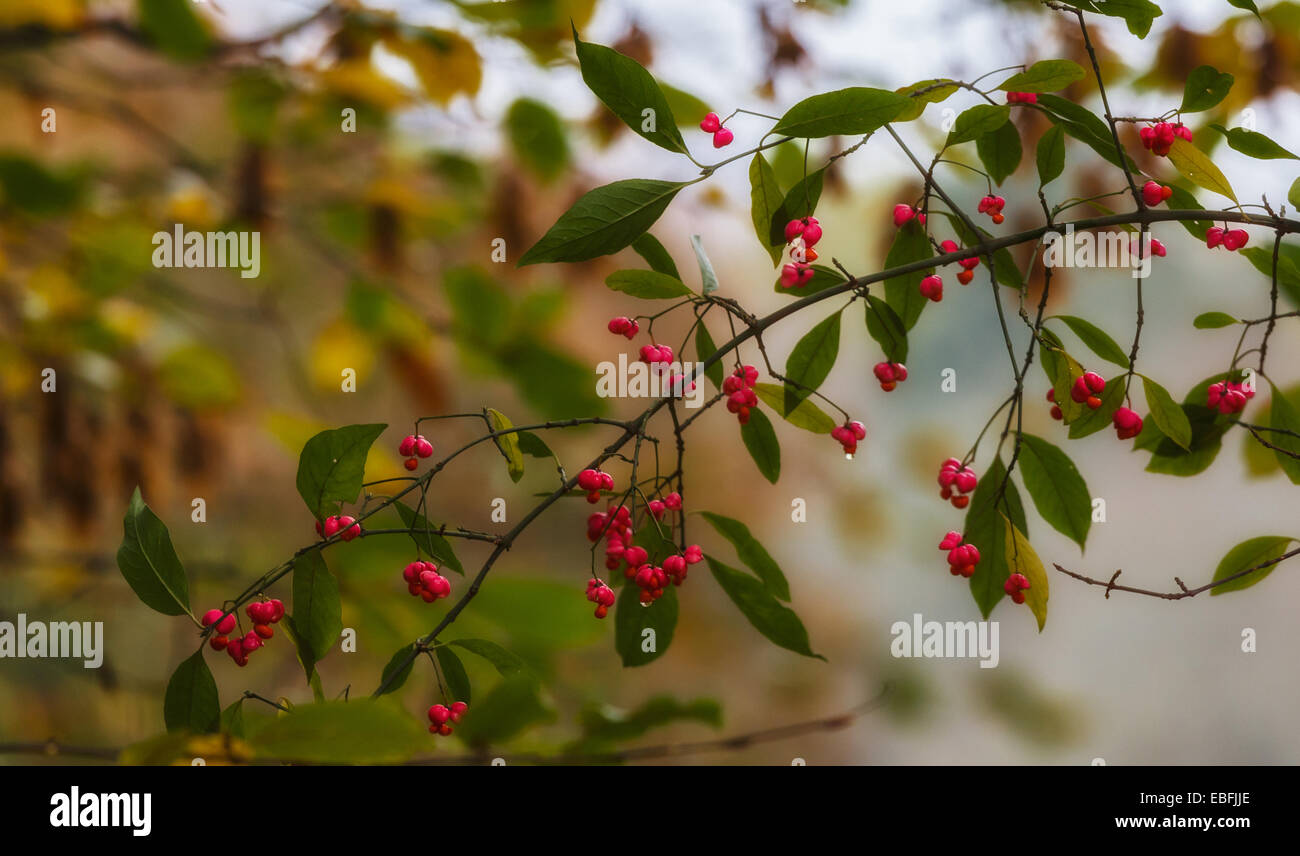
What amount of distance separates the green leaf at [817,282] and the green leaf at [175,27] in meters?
0.52

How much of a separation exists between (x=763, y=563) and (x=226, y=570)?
18.7 inches

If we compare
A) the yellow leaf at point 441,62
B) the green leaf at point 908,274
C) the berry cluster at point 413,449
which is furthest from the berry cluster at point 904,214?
the yellow leaf at point 441,62

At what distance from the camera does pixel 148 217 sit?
96 centimetres

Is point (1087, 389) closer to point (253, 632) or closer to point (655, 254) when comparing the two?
point (655, 254)

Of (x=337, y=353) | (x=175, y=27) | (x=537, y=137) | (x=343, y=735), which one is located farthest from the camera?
(x=337, y=353)

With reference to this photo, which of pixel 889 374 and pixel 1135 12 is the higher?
pixel 1135 12

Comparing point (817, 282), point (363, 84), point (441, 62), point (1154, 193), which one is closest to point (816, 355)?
point (817, 282)

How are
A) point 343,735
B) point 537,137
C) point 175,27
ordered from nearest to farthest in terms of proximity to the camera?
point 343,735 → point 175,27 → point 537,137

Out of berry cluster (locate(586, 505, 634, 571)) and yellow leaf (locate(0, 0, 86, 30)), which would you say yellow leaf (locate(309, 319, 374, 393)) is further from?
berry cluster (locate(586, 505, 634, 571))

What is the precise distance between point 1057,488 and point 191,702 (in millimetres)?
325

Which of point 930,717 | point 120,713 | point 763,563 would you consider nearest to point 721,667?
point 930,717

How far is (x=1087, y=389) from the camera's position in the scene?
33cm
